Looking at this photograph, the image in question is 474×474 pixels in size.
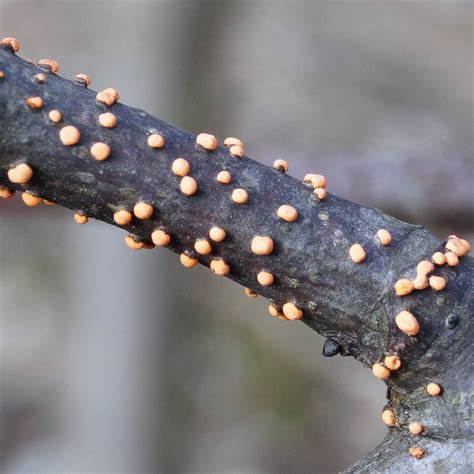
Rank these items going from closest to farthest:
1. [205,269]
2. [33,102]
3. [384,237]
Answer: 1. [33,102]
2. [384,237]
3. [205,269]

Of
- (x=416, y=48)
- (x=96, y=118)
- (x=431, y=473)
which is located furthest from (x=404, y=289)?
(x=416, y=48)

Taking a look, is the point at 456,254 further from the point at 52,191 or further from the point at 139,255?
the point at 139,255

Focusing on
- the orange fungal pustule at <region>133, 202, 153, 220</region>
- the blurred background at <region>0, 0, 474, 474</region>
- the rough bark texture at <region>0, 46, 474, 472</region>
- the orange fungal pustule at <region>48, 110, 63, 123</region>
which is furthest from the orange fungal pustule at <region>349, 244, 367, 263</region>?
the blurred background at <region>0, 0, 474, 474</region>

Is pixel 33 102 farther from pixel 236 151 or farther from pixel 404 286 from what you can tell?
pixel 404 286

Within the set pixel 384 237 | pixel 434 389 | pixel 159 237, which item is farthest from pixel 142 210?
pixel 434 389

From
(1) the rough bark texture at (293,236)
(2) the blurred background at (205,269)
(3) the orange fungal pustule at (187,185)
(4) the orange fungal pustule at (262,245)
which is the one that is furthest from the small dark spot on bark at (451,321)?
(2) the blurred background at (205,269)

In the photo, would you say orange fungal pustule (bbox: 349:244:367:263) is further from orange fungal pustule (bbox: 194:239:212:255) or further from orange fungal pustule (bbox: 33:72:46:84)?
orange fungal pustule (bbox: 33:72:46:84)
